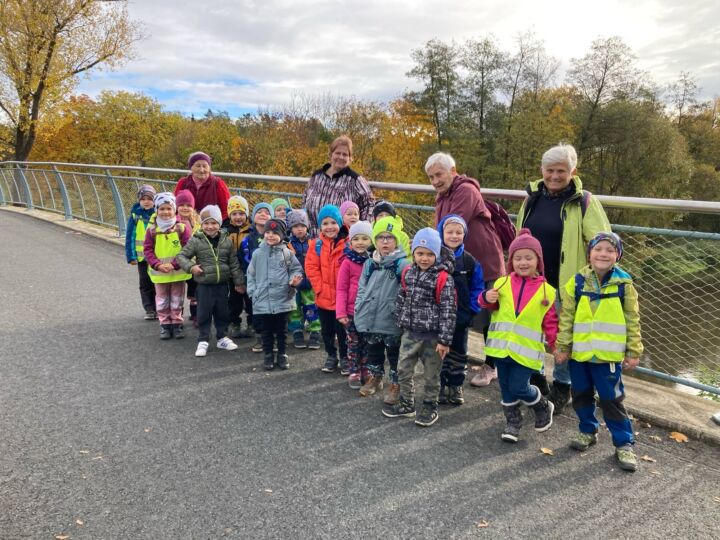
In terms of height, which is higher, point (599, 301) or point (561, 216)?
point (561, 216)

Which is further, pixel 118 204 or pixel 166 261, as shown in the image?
pixel 118 204

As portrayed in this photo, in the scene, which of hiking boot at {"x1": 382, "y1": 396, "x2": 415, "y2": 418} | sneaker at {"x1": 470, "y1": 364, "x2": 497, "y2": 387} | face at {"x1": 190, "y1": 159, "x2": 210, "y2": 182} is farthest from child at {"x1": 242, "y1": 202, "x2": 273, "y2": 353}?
sneaker at {"x1": 470, "y1": 364, "x2": 497, "y2": 387}

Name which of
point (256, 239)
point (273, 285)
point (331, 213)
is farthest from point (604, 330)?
point (256, 239)

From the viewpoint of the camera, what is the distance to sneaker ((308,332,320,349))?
4.72 m

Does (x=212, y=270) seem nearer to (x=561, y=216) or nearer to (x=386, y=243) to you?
(x=386, y=243)

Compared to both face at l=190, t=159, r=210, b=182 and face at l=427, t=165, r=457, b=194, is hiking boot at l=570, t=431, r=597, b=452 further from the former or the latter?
face at l=190, t=159, r=210, b=182

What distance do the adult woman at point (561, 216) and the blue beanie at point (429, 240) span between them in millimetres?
639

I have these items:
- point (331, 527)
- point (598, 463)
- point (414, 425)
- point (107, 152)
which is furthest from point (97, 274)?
point (107, 152)

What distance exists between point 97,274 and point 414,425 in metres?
5.60

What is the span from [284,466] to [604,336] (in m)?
1.88

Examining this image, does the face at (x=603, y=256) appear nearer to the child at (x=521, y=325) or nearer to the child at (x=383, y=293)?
the child at (x=521, y=325)

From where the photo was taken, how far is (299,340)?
4.77m

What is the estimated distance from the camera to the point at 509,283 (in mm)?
3219

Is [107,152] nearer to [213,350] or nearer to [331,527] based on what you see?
[213,350]
